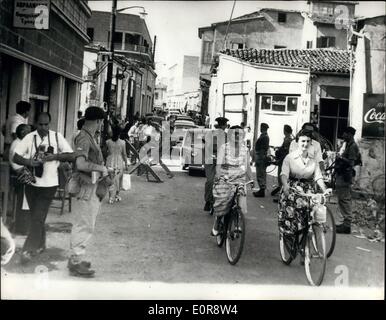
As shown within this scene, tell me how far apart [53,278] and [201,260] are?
1823 mm

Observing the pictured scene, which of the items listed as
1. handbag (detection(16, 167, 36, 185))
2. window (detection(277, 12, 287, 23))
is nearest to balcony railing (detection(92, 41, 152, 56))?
window (detection(277, 12, 287, 23))

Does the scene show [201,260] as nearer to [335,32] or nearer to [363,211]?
[363,211]

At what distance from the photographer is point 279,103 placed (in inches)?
757

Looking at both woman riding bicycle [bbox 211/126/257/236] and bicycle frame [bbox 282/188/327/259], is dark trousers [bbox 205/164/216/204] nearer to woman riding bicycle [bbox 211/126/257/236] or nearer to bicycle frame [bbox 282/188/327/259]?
woman riding bicycle [bbox 211/126/257/236]

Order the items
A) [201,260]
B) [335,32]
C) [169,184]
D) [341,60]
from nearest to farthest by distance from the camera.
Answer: [201,260]
[169,184]
[341,60]
[335,32]

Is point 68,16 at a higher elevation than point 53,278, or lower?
higher

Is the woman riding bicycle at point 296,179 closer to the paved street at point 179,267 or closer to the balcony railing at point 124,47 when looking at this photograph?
the paved street at point 179,267

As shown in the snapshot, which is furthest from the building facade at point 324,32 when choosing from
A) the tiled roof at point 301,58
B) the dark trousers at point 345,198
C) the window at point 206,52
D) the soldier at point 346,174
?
the dark trousers at point 345,198

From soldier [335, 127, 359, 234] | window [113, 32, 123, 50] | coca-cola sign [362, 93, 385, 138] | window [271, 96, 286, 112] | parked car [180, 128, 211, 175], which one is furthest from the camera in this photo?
window [271, 96, 286, 112]

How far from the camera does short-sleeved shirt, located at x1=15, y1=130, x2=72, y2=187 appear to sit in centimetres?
523

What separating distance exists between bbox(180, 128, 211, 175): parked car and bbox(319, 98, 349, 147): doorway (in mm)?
5541

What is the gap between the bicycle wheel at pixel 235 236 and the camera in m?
5.55
